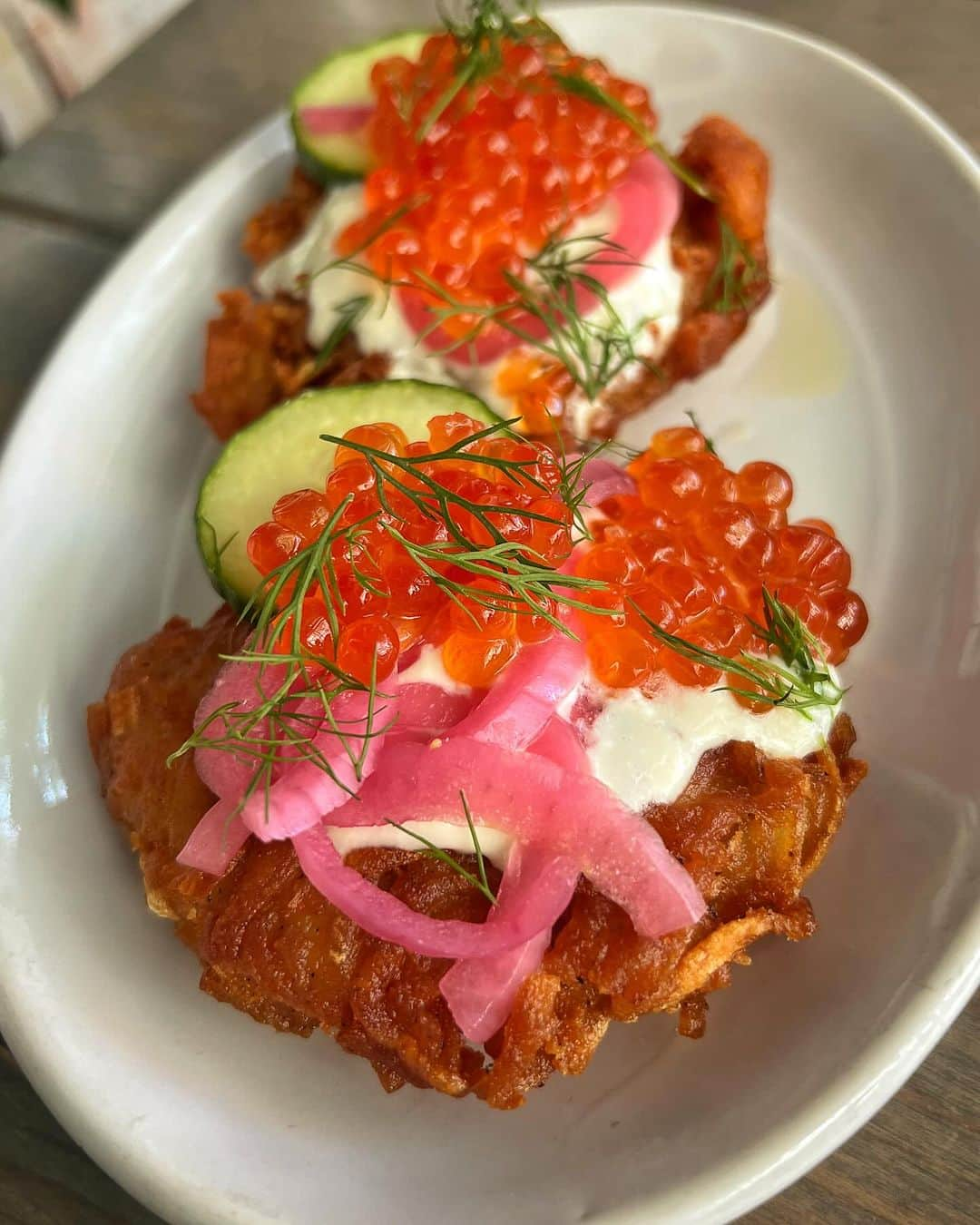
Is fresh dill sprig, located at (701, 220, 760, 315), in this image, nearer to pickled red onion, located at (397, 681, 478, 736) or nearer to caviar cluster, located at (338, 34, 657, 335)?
caviar cluster, located at (338, 34, 657, 335)

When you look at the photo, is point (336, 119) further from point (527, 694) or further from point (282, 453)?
point (527, 694)

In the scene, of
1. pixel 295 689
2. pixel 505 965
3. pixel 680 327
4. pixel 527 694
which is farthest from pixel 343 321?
pixel 505 965

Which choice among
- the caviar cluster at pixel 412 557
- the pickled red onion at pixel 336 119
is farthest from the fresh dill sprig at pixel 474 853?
the pickled red onion at pixel 336 119

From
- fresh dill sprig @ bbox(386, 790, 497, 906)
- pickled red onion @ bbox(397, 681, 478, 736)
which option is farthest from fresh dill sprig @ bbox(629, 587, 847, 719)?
fresh dill sprig @ bbox(386, 790, 497, 906)

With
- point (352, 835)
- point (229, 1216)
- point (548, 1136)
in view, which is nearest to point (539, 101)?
point (352, 835)

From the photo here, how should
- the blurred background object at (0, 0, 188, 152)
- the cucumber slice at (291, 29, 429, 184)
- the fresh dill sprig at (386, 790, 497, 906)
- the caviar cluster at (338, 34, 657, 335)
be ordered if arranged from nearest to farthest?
the fresh dill sprig at (386, 790, 497, 906)
the caviar cluster at (338, 34, 657, 335)
the cucumber slice at (291, 29, 429, 184)
the blurred background object at (0, 0, 188, 152)

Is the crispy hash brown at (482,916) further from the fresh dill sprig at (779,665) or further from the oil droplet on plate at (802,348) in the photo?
the oil droplet on plate at (802,348)
